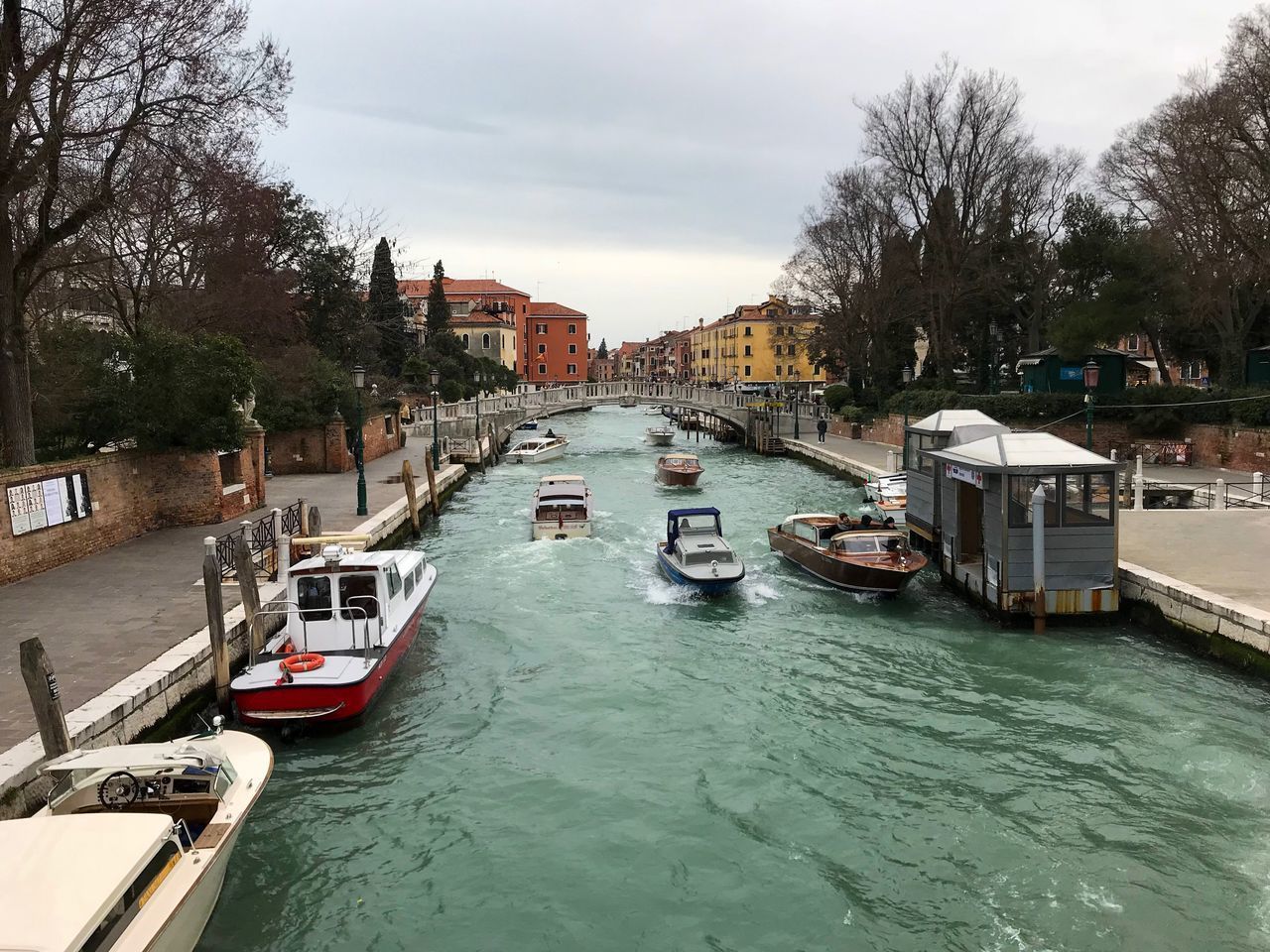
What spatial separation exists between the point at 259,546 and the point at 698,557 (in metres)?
7.33

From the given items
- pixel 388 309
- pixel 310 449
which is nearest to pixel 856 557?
pixel 310 449

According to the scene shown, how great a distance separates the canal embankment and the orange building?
8213 centimetres

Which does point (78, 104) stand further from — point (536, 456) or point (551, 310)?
point (551, 310)

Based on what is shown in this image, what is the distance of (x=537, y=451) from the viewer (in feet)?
133

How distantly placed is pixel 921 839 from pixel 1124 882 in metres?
1.53

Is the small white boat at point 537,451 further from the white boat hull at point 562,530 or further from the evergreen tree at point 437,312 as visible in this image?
the evergreen tree at point 437,312

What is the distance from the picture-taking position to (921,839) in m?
7.71

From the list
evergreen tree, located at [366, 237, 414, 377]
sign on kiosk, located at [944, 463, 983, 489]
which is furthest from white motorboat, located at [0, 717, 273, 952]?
evergreen tree, located at [366, 237, 414, 377]

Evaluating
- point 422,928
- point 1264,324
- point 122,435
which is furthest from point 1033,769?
point 1264,324

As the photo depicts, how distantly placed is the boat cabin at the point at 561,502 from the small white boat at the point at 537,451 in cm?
1784

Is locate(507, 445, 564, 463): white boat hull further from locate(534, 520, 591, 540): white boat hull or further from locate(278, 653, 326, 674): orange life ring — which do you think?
locate(278, 653, 326, 674): orange life ring

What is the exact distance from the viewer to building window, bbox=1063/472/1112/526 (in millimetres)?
13133

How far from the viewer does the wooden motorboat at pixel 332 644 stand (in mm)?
9586

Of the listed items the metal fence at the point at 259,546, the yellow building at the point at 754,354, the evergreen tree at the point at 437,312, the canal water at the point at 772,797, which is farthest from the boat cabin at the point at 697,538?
the yellow building at the point at 754,354
